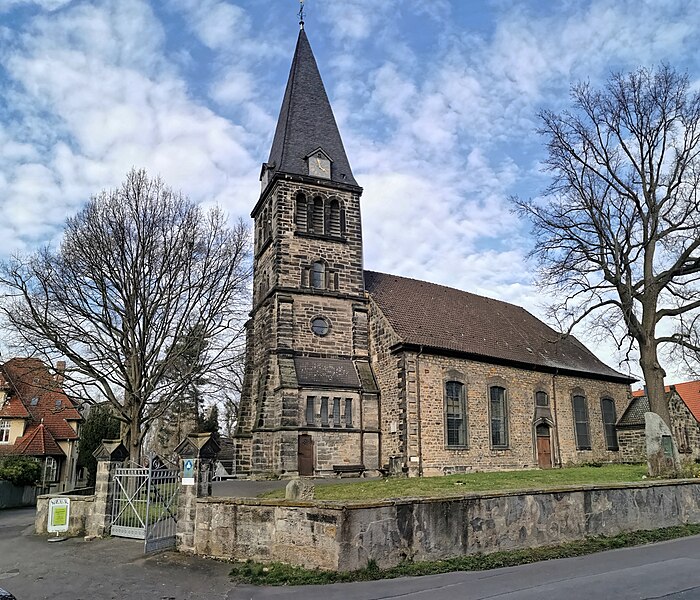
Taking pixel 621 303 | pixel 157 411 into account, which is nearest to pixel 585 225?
pixel 621 303

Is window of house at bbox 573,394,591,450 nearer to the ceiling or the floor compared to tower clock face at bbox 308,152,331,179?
nearer to the floor

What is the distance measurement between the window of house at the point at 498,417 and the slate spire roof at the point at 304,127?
12.1 meters

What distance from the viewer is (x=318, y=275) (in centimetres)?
2684

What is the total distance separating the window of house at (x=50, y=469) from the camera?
109 feet

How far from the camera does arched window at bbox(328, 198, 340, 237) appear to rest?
27.8 metres

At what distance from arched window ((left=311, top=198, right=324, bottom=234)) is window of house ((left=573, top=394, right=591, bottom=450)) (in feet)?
53.5

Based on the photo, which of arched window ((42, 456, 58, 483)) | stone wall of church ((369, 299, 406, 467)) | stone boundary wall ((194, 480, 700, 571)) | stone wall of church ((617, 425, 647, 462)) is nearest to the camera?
stone boundary wall ((194, 480, 700, 571))

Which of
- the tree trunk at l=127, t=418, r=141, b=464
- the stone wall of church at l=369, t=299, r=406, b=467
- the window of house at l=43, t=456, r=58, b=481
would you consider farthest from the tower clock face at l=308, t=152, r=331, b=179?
the window of house at l=43, t=456, r=58, b=481

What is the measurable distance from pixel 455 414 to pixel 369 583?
55.4 ft

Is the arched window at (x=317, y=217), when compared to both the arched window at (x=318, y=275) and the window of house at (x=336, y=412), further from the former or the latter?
the window of house at (x=336, y=412)

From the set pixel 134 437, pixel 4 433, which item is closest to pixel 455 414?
pixel 134 437

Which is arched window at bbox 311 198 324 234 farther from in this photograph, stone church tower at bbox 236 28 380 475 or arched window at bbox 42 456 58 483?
arched window at bbox 42 456 58 483

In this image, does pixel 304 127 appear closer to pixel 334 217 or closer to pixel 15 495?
pixel 334 217

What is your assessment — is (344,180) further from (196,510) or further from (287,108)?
(196,510)
